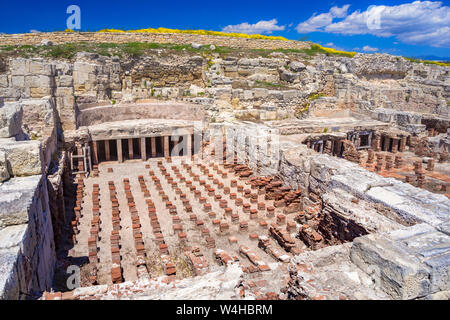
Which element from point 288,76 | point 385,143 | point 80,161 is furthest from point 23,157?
point 288,76

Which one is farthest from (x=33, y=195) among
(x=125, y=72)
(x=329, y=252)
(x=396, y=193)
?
(x=125, y=72)

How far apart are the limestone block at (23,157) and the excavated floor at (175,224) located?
327 cm

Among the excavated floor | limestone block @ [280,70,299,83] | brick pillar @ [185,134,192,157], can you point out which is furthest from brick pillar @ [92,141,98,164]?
limestone block @ [280,70,299,83]

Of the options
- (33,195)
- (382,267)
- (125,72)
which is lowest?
(382,267)

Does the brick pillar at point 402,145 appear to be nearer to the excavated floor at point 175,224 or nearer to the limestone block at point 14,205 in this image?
the excavated floor at point 175,224

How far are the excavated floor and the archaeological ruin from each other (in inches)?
2.5

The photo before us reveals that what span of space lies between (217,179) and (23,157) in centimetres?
911

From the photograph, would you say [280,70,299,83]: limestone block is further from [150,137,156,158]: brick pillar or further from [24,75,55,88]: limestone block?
[24,75,55,88]: limestone block

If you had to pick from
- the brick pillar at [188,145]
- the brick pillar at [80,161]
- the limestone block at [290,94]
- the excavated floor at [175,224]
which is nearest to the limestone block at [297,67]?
the limestone block at [290,94]

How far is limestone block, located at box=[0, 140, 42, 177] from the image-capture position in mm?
6344

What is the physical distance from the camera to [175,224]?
10992 mm
